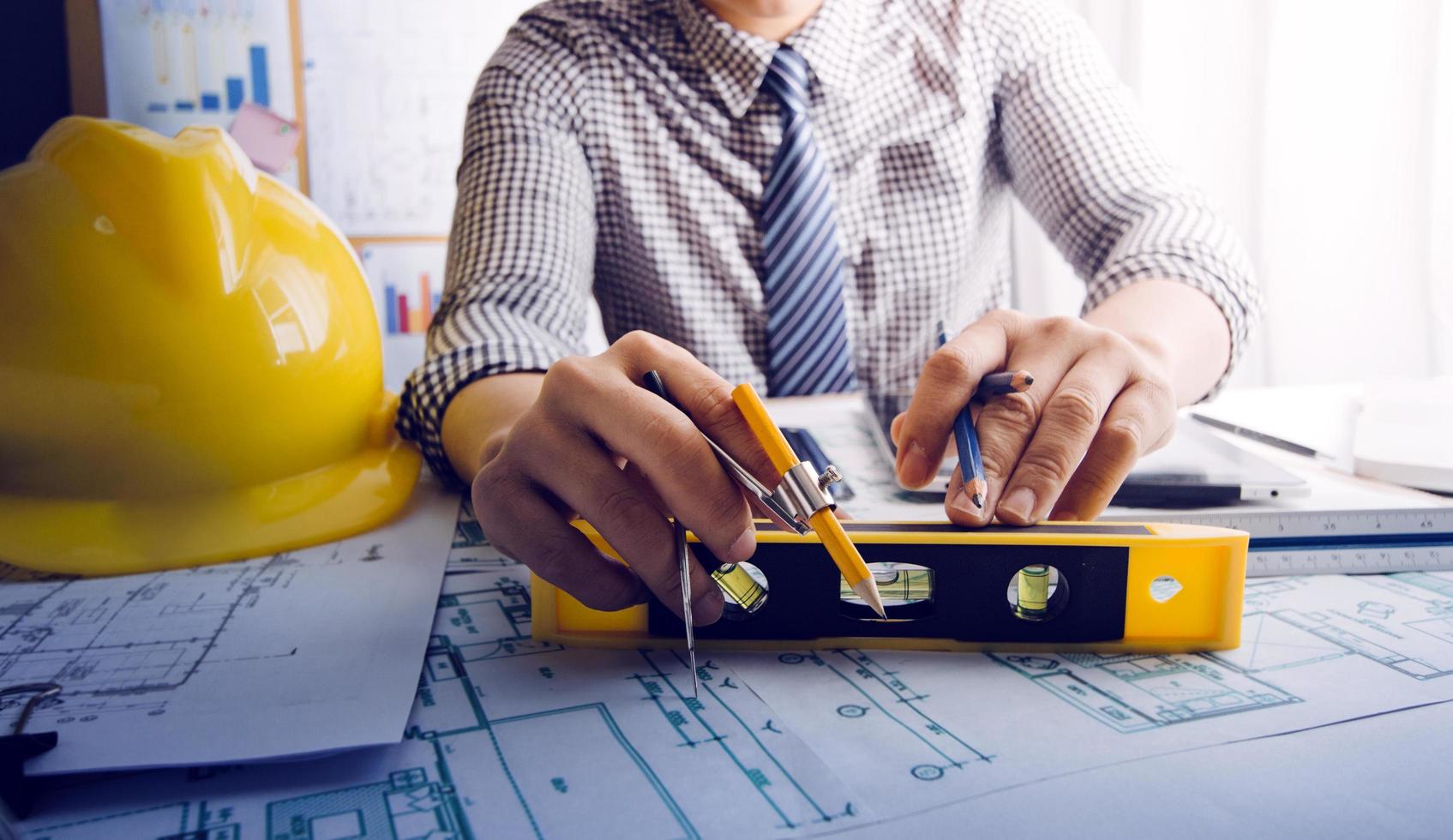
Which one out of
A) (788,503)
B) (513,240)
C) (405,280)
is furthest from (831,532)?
(405,280)

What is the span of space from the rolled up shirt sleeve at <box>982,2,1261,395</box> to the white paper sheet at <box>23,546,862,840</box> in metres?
0.67

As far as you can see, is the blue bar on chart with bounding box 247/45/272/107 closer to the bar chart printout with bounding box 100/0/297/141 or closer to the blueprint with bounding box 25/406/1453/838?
the bar chart printout with bounding box 100/0/297/141

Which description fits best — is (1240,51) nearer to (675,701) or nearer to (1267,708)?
(1267,708)

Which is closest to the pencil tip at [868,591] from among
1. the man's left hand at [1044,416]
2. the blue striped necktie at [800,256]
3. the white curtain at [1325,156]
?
the man's left hand at [1044,416]

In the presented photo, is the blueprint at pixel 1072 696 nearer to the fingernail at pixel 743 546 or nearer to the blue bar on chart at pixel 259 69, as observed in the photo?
the fingernail at pixel 743 546

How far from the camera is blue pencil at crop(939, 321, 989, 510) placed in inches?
19.1

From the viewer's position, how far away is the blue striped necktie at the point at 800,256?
1085 millimetres

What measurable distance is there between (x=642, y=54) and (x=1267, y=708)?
3.15 feet

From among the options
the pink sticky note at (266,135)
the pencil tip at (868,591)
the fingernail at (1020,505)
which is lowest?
the pencil tip at (868,591)

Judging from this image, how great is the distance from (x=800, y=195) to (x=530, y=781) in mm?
840

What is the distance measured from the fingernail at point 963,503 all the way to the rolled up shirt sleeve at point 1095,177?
49 cm

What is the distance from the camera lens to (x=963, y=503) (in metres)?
0.48

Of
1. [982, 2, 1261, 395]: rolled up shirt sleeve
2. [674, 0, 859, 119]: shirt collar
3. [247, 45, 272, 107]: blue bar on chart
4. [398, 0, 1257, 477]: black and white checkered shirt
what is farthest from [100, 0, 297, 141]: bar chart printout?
[982, 2, 1261, 395]: rolled up shirt sleeve

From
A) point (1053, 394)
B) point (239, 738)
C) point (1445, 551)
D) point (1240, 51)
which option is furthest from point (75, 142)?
point (1240, 51)
